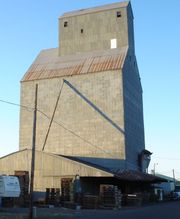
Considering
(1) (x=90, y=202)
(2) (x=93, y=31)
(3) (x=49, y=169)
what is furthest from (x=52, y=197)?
(2) (x=93, y=31)

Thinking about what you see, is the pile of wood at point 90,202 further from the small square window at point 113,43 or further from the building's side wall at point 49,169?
the small square window at point 113,43

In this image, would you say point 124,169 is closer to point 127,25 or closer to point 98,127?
point 98,127

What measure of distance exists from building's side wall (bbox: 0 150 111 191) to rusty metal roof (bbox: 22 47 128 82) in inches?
723

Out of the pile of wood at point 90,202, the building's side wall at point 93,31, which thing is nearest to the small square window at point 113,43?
the building's side wall at point 93,31

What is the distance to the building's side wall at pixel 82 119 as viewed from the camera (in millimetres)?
56469

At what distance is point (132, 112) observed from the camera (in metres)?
61.9

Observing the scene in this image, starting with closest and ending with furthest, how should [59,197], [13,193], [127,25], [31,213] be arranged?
[31,213], [13,193], [59,197], [127,25]

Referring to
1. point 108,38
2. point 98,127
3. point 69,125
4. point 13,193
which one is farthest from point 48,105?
point 13,193

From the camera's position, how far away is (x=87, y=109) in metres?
58.7

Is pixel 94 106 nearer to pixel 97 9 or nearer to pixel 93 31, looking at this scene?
pixel 93 31

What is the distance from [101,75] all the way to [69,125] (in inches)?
333

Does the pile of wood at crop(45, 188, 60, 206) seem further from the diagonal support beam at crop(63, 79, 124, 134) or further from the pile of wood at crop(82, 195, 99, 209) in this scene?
the diagonal support beam at crop(63, 79, 124, 134)

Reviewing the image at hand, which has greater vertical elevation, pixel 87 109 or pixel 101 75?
pixel 101 75

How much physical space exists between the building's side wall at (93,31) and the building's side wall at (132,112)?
3.94 m
